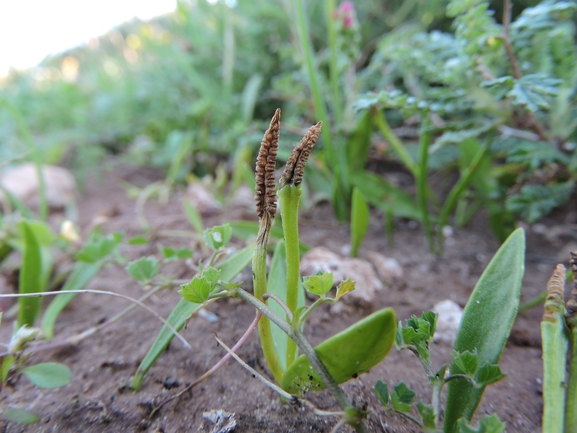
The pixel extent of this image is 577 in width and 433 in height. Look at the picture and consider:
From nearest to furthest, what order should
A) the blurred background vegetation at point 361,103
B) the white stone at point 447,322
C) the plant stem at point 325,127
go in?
the white stone at point 447,322 → the blurred background vegetation at point 361,103 → the plant stem at point 325,127

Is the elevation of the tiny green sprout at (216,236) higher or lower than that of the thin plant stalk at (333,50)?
lower

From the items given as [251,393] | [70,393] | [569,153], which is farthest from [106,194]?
[569,153]

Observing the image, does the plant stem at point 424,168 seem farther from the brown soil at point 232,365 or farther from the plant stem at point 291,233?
the plant stem at point 291,233

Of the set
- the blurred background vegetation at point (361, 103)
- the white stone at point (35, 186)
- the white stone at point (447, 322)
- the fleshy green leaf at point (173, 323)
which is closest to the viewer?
the fleshy green leaf at point (173, 323)

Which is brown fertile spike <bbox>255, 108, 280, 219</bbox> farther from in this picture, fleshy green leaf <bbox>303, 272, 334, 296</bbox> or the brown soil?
the brown soil

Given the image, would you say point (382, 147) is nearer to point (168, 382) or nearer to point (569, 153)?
point (569, 153)

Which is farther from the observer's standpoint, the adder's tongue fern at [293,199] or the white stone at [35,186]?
the white stone at [35,186]

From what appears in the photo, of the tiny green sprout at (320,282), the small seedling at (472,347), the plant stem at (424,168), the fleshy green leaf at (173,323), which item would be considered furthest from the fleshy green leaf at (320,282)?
the plant stem at (424,168)

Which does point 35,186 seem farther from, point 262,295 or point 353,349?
point 353,349
